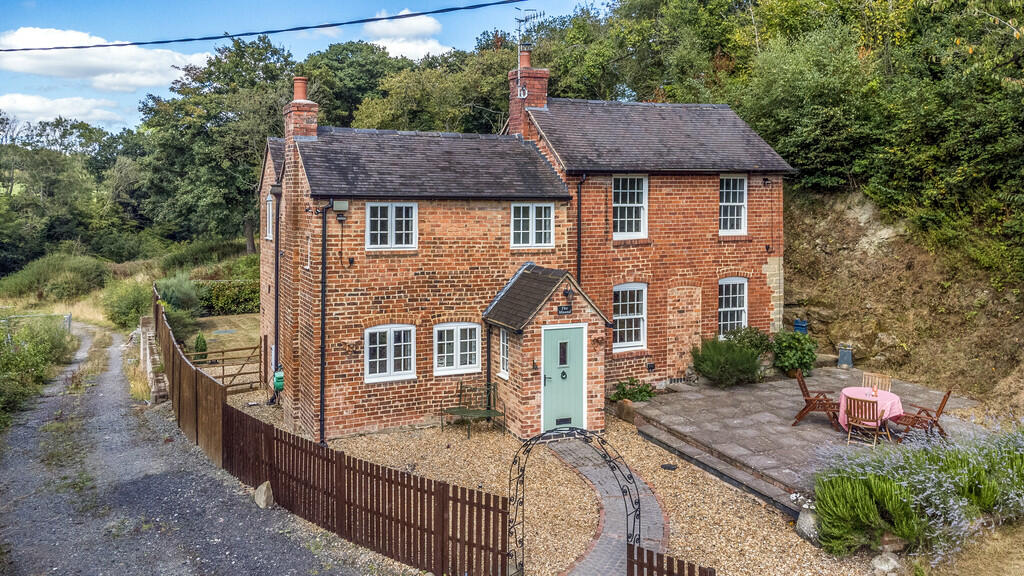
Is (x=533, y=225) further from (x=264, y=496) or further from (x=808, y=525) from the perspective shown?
(x=808, y=525)

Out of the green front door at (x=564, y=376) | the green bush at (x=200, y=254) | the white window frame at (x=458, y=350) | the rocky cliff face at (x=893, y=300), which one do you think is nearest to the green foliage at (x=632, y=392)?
the green front door at (x=564, y=376)

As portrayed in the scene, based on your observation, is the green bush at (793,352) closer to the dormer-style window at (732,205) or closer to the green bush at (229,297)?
the dormer-style window at (732,205)

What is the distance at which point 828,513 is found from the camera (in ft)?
28.9

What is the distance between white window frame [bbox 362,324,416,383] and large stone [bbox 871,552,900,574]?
9.16 meters

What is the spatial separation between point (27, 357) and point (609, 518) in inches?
753

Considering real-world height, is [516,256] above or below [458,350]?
above

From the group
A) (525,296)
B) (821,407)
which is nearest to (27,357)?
(525,296)

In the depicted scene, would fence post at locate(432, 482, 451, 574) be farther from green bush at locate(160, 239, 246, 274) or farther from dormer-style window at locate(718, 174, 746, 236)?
green bush at locate(160, 239, 246, 274)

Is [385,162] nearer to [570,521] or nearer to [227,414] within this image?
[227,414]

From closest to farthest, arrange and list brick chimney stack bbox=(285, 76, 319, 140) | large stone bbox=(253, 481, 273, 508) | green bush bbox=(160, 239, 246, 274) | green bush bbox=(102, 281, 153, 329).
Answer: large stone bbox=(253, 481, 273, 508), brick chimney stack bbox=(285, 76, 319, 140), green bush bbox=(102, 281, 153, 329), green bush bbox=(160, 239, 246, 274)

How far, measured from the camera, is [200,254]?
1780 inches

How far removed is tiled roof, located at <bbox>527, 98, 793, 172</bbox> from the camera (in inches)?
639

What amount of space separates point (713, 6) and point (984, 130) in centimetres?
1935

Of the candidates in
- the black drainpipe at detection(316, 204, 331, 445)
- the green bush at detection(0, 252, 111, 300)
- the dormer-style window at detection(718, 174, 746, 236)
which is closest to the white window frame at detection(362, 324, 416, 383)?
the black drainpipe at detection(316, 204, 331, 445)
